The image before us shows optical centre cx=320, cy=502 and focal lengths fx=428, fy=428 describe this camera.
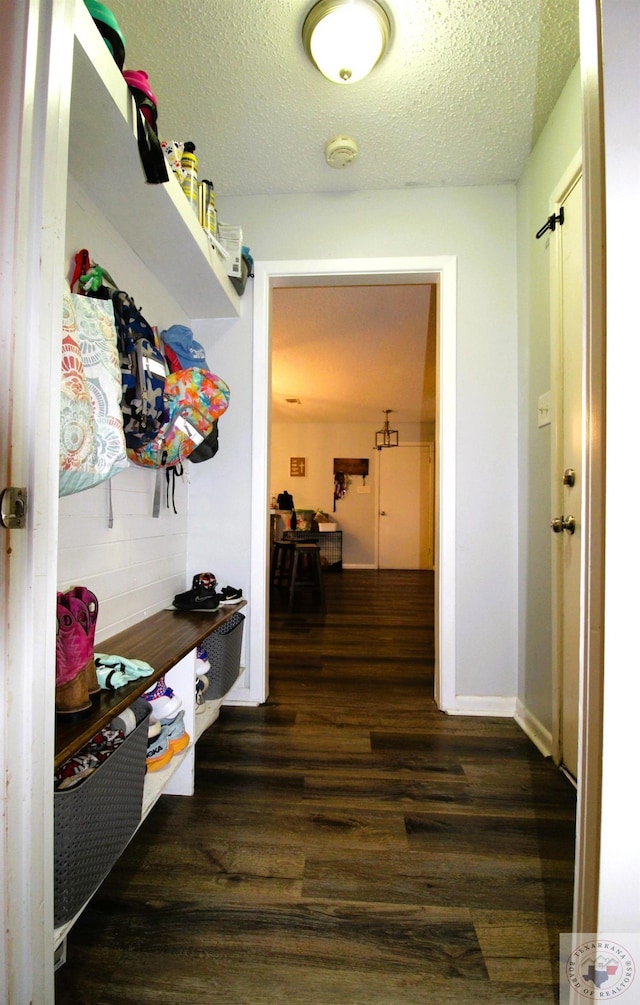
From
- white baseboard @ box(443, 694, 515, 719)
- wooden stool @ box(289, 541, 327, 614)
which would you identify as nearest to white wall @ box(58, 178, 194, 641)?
white baseboard @ box(443, 694, 515, 719)

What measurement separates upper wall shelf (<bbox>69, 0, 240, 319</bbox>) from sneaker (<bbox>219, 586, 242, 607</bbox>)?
1312 mm

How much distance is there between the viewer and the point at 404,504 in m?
7.65

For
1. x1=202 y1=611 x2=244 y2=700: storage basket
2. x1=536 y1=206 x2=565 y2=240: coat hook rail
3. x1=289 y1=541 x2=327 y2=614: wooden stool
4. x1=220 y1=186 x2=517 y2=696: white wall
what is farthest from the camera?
x1=289 y1=541 x2=327 y2=614: wooden stool

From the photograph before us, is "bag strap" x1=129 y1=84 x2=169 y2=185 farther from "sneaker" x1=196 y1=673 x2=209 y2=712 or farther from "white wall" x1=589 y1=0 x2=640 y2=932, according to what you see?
"sneaker" x1=196 y1=673 x2=209 y2=712

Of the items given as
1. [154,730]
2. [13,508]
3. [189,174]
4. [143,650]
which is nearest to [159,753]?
[154,730]

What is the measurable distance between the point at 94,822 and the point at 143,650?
48cm

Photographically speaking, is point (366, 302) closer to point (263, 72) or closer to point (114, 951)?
point (263, 72)

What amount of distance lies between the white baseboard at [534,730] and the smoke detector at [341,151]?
97.3 inches

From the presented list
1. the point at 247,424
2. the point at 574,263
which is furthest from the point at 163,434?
the point at 574,263

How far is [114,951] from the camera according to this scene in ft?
2.92

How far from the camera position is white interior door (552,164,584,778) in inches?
58.9

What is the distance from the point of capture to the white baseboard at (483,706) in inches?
78.8

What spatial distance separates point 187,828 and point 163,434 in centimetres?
120

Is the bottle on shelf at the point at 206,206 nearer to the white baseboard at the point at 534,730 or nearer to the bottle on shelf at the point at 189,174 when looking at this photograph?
the bottle on shelf at the point at 189,174
